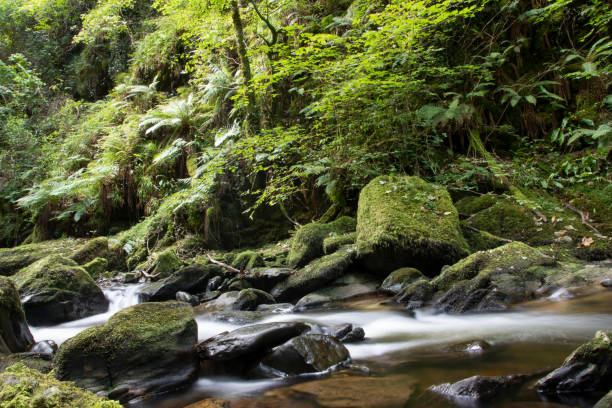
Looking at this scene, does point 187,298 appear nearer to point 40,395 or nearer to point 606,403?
point 40,395

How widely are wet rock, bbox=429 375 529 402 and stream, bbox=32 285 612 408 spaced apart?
0.20 ft

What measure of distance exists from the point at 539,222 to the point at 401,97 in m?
2.89

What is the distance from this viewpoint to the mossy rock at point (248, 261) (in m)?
6.26

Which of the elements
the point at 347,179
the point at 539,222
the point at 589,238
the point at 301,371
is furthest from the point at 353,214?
the point at 301,371

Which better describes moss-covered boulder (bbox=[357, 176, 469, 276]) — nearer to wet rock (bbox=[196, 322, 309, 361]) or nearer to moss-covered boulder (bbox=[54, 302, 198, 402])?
wet rock (bbox=[196, 322, 309, 361])

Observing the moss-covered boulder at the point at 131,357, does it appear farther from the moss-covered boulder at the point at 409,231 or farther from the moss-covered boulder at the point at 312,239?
the moss-covered boulder at the point at 312,239

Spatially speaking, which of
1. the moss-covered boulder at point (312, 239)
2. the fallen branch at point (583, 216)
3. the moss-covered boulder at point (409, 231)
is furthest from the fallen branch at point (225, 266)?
the fallen branch at point (583, 216)

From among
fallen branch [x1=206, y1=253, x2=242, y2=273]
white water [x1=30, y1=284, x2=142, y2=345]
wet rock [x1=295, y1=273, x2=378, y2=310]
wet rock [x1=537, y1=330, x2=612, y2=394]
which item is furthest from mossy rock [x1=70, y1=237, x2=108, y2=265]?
wet rock [x1=537, y1=330, x2=612, y2=394]

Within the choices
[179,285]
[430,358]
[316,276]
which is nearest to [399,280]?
[316,276]

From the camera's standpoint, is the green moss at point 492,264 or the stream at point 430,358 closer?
the stream at point 430,358

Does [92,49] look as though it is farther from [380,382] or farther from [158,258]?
[380,382]

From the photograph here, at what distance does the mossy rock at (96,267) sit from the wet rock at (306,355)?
6.45 meters

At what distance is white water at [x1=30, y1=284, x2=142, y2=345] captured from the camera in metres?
4.66

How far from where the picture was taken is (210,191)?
26.9 feet
